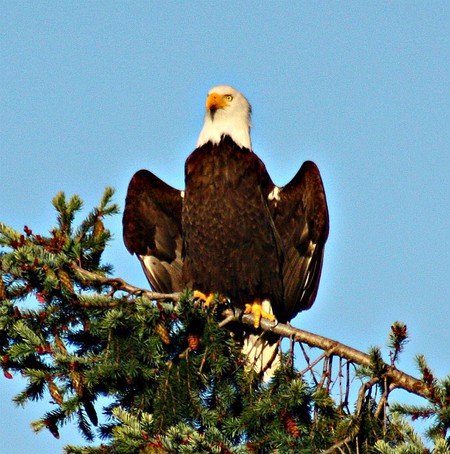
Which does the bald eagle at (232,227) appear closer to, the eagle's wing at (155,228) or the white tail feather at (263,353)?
the eagle's wing at (155,228)

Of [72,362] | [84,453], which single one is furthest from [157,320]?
[84,453]

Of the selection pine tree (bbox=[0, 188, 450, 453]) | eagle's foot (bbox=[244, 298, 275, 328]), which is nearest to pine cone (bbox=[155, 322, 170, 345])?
pine tree (bbox=[0, 188, 450, 453])

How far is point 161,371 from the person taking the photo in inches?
185

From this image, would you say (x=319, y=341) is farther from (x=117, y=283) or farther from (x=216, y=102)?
(x=216, y=102)

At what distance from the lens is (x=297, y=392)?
4387mm

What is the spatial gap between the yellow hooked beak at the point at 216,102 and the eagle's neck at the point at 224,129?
0.05 meters

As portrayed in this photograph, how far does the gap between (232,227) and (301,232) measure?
59 cm

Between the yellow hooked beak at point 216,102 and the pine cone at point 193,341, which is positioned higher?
the yellow hooked beak at point 216,102

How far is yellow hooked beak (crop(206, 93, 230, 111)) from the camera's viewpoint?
7586 millimetres

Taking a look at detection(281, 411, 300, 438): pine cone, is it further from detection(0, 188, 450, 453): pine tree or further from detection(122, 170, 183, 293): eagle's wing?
detection(122, 170, 183, 293): eagle's wing

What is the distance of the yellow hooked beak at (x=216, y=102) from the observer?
7.59 metres

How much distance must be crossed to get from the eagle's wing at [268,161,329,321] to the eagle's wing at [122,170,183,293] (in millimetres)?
802

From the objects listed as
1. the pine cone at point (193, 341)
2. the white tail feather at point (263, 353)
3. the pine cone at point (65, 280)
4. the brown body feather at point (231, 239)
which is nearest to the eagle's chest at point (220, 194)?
the brown body feather at point (231, 239)

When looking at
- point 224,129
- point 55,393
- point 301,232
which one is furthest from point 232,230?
point 55,393
